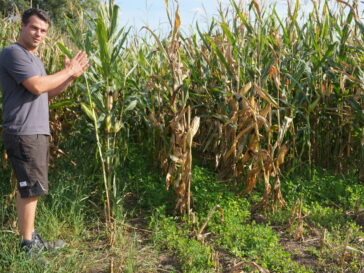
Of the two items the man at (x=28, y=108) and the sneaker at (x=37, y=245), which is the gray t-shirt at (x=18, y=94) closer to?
the man at (x=28, y=108)

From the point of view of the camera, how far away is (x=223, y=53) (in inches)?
155

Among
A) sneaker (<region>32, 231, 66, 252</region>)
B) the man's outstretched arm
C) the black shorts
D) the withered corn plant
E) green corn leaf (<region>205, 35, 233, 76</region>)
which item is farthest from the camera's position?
green corn leaf (<region>205, 35, 233, 76</region>)

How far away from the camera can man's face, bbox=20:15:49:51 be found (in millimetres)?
2953

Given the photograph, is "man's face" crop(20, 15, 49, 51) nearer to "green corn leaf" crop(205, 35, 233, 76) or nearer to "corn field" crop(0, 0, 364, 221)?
"corn field" crop(0, 0, 364, 221)

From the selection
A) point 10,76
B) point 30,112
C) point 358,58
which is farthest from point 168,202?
point 358,58

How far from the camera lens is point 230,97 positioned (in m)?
3.85

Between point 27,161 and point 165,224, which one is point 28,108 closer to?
point 27,161

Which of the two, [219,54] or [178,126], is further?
[219,54]

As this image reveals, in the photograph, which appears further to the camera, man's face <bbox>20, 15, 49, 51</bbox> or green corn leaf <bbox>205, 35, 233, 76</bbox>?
green corn leaf <bbox>205, 35, 233, 76</bbox>

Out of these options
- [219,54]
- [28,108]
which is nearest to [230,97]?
[219,54]

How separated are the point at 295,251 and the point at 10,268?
204cm

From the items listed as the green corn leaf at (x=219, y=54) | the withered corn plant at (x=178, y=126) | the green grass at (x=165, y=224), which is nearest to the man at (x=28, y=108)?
the green grass at (x=165, y=224)

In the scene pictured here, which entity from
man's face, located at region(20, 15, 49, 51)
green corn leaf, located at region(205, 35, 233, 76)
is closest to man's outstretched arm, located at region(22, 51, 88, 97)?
man's face, located at region(20, 15, 49, 51)

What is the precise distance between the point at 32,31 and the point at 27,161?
93cm
